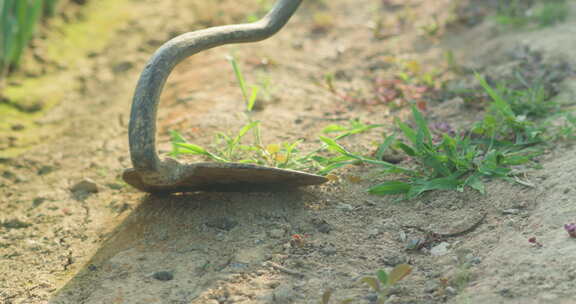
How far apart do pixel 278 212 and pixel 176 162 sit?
41 centimetres

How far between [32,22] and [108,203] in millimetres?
1697

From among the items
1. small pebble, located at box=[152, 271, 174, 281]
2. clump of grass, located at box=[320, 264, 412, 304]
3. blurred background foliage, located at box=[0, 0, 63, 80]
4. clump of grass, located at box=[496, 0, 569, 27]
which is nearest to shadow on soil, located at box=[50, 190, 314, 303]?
small pebble, located at box=[152, 271, 174, 281]

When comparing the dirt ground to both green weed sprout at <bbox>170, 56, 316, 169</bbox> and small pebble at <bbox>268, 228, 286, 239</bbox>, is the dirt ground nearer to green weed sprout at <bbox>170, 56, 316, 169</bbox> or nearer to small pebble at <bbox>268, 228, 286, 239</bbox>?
small pebble at <bbox>268, 228, 286, 239</bbox>

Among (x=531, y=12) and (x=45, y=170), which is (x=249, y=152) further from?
(x=531, y=12)

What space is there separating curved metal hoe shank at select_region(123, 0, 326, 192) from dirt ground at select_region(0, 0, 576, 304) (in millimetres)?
106

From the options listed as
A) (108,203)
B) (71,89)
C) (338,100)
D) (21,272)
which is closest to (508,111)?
(338,100)

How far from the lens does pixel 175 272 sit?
186cm

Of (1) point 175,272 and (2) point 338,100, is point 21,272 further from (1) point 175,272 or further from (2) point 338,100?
(2) point 338,100

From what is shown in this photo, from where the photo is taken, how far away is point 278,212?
2.09 meters

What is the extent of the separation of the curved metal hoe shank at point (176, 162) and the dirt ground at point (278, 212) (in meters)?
0.11

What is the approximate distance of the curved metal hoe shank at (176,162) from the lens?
6.10ft

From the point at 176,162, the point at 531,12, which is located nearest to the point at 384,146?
the point at 176,162

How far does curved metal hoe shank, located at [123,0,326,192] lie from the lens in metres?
1.86

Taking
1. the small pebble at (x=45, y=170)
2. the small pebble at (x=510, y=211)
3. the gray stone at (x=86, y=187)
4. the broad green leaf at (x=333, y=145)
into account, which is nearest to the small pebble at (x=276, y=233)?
the broad green leaf at (x=333, y=145)
